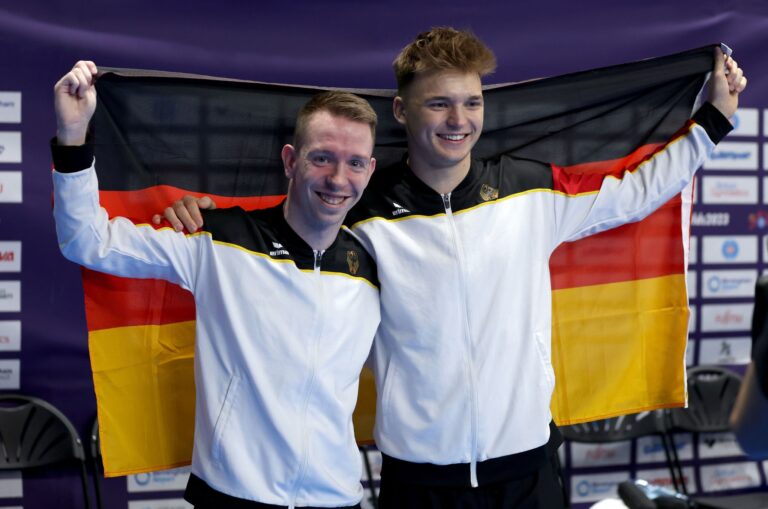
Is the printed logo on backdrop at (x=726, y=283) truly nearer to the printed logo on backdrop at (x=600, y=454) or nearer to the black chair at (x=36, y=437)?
the printed logo on backdrop at (x=600, y=454)

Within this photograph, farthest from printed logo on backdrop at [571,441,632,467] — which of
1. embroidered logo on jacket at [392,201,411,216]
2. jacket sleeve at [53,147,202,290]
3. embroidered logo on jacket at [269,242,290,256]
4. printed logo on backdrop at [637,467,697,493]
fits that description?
jacket sleeve at [53,147,202,290]

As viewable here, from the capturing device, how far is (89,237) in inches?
88.0

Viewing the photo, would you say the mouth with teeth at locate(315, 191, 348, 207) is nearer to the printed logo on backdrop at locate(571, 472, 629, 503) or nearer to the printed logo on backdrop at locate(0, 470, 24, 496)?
the printed logo on backdrop at locate(0, 470, 24, 496)

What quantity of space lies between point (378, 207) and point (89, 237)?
854 mm

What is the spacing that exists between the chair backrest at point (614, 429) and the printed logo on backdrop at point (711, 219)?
38.5 inches

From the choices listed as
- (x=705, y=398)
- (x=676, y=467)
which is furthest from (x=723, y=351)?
(x=676, y=467)

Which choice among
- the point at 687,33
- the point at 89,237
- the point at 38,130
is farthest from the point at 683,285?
the point at 38,130

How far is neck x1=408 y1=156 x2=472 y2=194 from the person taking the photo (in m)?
2.59

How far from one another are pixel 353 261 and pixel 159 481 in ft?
6.53

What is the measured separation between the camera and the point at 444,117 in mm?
2543

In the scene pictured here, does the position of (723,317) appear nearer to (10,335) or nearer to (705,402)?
(705,402)

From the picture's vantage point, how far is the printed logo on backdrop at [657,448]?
4332mm

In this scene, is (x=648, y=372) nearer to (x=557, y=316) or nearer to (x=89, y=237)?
(x=557, y=316)

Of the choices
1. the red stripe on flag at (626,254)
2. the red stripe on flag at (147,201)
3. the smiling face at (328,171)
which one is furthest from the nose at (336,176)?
the red stripe on flag at (626,254)
